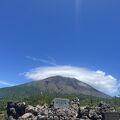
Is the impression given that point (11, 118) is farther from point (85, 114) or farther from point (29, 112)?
point (85, 114)

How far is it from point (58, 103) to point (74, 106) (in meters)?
7.91

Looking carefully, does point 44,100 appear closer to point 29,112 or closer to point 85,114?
point 29,112

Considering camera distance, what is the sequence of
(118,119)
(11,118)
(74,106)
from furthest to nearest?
1. (11,118)
2. (74,106)
3. (118,119)

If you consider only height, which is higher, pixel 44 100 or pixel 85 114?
pixel 44 100

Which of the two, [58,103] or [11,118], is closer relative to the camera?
[58,103]

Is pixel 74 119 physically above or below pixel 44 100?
below

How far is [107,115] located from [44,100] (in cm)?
8127

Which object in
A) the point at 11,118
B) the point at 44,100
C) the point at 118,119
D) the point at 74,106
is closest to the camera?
the point at 118,119

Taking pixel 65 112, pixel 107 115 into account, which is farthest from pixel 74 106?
pixel 107 115

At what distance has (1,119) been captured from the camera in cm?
16375

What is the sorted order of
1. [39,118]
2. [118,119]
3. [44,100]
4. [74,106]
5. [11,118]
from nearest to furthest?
1. [118,119]
2. [39,118]
3. [74,106]
4. [11,118]
5. [44,100]

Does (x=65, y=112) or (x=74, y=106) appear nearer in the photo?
(x=65, y=112)

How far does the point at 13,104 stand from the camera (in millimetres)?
166250

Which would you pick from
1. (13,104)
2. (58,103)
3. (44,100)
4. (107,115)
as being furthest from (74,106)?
(44,100)
